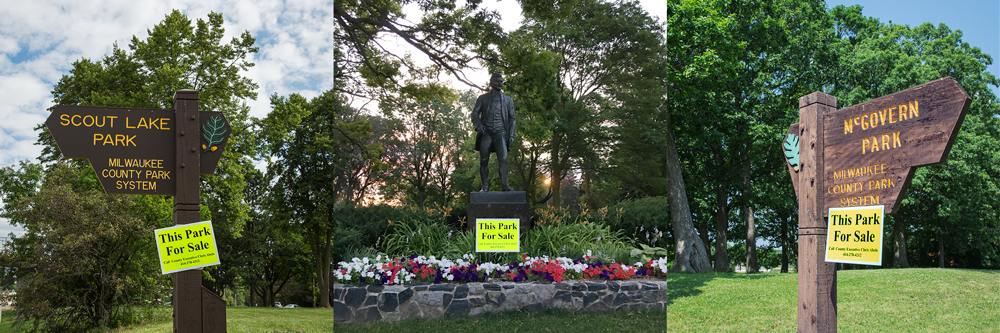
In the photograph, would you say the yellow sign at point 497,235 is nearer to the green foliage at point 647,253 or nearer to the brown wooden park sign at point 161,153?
the green foliage at point 647,253

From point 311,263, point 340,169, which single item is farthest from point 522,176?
point 311,263

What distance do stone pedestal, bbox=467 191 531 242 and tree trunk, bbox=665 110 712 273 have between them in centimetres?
683

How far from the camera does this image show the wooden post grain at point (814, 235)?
387cm

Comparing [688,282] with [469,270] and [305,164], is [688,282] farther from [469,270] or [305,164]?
[305,164]

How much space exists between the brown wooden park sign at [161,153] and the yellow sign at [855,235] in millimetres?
3760

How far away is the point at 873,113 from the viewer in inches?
142

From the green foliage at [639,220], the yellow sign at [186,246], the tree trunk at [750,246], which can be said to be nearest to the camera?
the yellow sign at [186,246]

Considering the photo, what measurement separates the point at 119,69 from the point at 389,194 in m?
7.69

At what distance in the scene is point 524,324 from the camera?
23.9ft

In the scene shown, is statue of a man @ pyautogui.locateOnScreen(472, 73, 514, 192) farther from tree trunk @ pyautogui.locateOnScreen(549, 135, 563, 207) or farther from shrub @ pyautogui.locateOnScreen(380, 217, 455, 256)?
tree trunk @ pyautogui.locateOnScreen(549, 135, 563, 207)

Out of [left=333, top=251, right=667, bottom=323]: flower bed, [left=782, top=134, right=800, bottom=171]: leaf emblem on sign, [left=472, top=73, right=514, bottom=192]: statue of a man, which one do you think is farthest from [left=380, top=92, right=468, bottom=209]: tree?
[left=782, top=134, right=800, bottom=171]: leaf emblem on sign

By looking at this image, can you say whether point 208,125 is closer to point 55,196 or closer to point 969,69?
point 55,196

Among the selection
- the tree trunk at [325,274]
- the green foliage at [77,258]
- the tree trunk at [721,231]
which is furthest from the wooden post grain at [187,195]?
the tree trunk at [721,231]

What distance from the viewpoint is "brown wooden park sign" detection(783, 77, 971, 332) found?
323 cm
